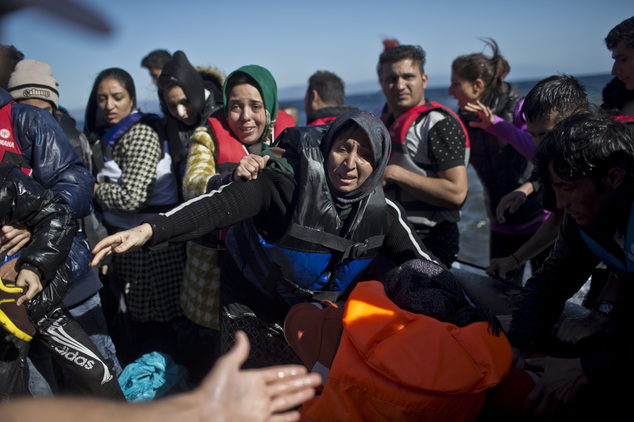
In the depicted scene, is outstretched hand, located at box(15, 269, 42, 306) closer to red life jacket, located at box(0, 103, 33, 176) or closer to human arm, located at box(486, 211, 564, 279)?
red life jacket, located at box(0, 103, 33, 176)

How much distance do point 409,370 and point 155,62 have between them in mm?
4399

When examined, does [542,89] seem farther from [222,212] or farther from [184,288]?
[184,288]

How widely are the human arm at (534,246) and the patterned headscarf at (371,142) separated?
108cm

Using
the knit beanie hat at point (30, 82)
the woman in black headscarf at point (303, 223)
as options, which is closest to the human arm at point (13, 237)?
the woman in black headscarf at point (303, 223)

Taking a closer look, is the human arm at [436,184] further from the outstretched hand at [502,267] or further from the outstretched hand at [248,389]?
the outstretched hand at [248,389]

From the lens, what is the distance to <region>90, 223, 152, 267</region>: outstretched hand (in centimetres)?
167

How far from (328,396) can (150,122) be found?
249cm

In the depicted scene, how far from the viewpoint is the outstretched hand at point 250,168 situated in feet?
6.60

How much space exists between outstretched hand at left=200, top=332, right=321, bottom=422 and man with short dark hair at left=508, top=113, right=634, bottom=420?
877 mm

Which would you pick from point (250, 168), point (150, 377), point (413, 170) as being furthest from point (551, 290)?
point (150, 377)

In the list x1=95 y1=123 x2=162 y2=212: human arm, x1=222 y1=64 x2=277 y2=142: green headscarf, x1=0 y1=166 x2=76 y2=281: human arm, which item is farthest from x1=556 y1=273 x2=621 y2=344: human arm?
x1=95 y1=123 x2=162 y2=212: human arm

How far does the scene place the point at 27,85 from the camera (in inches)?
117

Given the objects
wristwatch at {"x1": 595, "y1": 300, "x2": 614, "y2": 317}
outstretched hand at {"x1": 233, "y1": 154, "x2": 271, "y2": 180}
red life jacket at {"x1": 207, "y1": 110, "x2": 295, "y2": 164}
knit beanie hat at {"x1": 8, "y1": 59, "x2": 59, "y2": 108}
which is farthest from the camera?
knit beanie hat at {"x1": 8, "y1": 59, "x2": 59, "y2": 108}

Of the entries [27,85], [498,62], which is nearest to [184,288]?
[27,85]
